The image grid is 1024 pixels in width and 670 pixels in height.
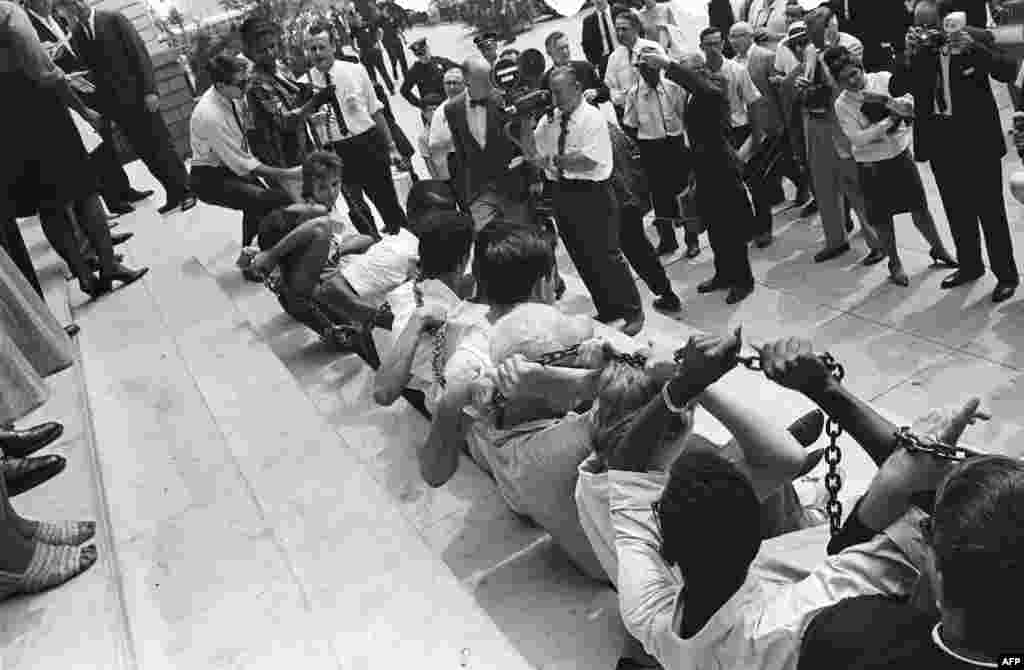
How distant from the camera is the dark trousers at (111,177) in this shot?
354 inches

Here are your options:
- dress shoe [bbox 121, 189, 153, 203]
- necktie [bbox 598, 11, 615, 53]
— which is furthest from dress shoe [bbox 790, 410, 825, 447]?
necktie [bbox 598, 11, 615, 53]

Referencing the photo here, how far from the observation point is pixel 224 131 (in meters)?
6.72

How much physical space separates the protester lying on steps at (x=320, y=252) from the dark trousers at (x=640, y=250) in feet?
6.68

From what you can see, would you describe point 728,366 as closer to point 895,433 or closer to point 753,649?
point 895,433

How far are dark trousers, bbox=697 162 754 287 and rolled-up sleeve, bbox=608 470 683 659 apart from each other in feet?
16.0

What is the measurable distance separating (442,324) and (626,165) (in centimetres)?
359

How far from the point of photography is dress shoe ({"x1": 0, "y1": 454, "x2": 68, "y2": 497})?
13.9ft

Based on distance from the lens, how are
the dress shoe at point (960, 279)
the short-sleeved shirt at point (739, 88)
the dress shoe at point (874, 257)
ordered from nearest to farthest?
the dress shoe at point (960, 279) → the dress shoe at point (874, 257) → the short-sleeved shirt at point (739, 88)

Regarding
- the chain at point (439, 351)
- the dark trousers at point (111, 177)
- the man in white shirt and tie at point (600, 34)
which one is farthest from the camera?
the man in white shirt and tie at point (600, 34)

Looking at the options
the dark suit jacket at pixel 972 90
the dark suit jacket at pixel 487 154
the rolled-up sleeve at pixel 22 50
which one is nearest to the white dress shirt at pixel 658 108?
the dark suit jacket at pixel 487 154

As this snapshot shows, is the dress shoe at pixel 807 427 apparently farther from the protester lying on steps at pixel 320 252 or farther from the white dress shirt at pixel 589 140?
the white dress shirt at pixel 589 140

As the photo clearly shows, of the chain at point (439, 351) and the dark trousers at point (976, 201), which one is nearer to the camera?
the chain at point (439, 351)

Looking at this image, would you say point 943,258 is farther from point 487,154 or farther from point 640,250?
point 487,154

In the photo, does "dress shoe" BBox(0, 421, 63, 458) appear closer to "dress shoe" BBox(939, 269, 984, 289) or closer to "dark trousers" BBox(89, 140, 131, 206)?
"dark trousers" BBox(89, 140, 131, 206)
